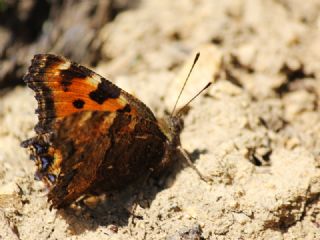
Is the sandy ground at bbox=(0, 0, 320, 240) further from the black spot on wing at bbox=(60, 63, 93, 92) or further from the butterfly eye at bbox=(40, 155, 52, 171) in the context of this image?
the black spot on wing at bbox=(60, 63, 93, 92)

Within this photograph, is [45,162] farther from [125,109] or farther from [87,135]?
[125,109]

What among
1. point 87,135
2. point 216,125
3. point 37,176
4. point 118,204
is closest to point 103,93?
point 87,135

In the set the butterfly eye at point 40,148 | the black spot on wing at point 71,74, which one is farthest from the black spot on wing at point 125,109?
the butterfly eye at point 40,148

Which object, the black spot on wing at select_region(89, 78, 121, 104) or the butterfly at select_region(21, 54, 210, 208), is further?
the black spot on wing at select_region(89, 78, 121, 104)

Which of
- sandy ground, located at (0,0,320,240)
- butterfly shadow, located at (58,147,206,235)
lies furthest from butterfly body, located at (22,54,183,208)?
sandy ground, located at (0,0,320,240)

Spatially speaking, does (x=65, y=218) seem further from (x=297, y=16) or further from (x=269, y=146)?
(x=297, y=16)

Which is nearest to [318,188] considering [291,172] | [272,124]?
[291,172]

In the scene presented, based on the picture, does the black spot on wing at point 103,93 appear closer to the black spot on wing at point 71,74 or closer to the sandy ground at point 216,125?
the black spot on wing at point 71,74
